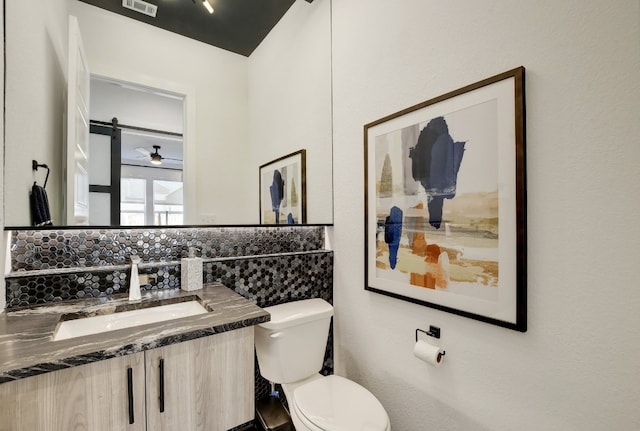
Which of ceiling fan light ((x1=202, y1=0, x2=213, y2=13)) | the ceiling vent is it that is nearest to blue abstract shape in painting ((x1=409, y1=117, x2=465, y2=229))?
ceiling fan light ((x1=202, y1=0, x2=213, y2=13))

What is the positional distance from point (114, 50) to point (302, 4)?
1.22 m

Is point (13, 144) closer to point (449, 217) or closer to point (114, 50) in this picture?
point (114, 50)

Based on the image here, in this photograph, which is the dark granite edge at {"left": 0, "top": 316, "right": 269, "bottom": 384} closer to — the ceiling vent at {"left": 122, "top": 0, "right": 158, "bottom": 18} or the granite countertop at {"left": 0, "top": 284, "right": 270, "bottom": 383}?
the granite countertop at {"left": 0, "top": 284, "right": 270, "bottom": 383}

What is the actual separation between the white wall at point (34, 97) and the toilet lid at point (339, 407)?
50.7 inches

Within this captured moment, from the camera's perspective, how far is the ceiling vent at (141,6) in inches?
53.9

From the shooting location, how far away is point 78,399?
765 mm

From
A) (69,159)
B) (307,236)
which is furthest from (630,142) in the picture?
(69,159)

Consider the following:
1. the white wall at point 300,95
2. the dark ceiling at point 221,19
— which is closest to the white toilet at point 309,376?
the white wall at point 300,95

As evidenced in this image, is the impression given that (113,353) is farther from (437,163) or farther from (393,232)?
(437,163)

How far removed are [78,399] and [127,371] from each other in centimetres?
12

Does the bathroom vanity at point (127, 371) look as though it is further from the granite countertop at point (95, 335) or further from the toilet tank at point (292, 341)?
the toilet tank at point (292, 341)

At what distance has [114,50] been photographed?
4.36 feet

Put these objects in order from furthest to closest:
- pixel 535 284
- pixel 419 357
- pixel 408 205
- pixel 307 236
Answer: pixel 307 236, pixel 408 205, pixel 419 357, pixel 535 284

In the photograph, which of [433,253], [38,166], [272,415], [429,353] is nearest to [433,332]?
[429,353]
